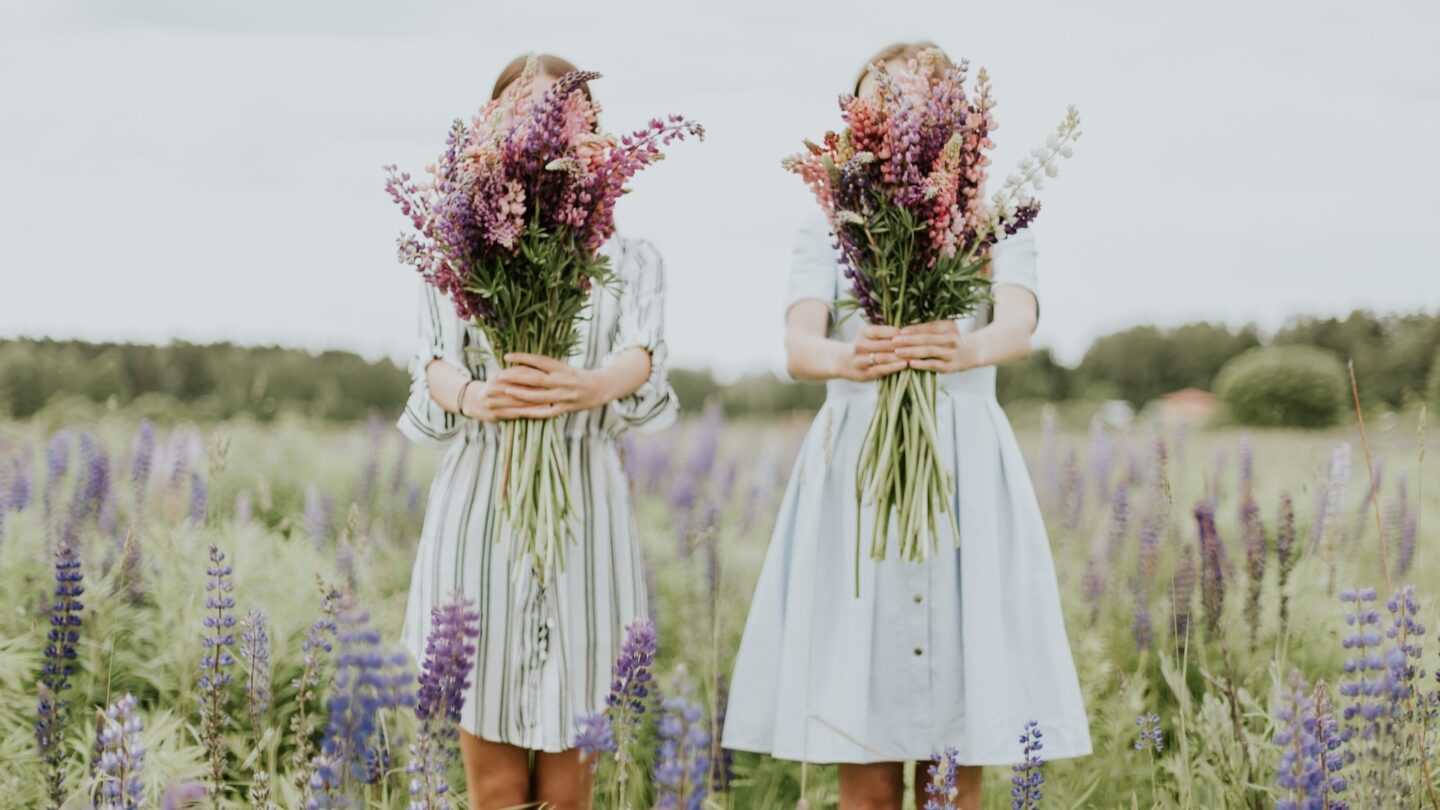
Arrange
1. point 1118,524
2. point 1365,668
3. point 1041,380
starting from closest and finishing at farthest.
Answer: point 1365,668 → point 1118,524 → point 1041,380

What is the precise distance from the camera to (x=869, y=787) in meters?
2.59

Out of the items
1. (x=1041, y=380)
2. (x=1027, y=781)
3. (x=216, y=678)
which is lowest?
(x=1027, y=781)

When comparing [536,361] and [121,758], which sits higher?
[536,361]

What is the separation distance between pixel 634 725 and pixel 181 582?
2470mm

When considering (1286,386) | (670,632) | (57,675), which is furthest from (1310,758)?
(1286,386)

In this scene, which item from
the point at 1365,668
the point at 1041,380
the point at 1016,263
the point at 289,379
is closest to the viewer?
the point at 1365,668

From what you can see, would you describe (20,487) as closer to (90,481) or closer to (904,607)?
(90,481)

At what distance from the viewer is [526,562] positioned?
8.01ft

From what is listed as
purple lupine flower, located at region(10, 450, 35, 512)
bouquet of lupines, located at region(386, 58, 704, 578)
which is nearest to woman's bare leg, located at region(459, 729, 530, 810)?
bouquet of lupines, located at region(386, 58, 704, 578)

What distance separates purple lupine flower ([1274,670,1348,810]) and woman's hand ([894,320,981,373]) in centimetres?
94

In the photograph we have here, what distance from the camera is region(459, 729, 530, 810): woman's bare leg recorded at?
256 cm

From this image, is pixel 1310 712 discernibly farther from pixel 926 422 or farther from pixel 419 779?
pixel 419 779

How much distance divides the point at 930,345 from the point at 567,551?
3.11ft

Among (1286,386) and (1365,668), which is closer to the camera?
(1365,668)
